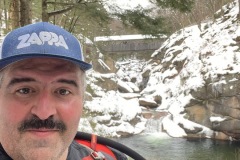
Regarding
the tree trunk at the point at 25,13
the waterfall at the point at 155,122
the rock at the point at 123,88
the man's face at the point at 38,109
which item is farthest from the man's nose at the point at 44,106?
the rock at the point at 123,88

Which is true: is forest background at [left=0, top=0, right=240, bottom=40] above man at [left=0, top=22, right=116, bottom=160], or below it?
above

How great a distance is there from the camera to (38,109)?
1047 millimetres

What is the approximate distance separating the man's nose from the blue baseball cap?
0.13 m

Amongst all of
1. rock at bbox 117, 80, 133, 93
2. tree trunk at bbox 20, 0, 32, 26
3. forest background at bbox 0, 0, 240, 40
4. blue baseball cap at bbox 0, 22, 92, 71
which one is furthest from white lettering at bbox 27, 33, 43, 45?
rock at bbox 117, 80, 133, 93

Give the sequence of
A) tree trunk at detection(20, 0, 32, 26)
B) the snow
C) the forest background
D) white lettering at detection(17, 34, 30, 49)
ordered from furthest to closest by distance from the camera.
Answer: the snow, the forest background, tree trunk at detection(20, 0, 32, 26), white lettering at detection(17, 34, 30, 49)

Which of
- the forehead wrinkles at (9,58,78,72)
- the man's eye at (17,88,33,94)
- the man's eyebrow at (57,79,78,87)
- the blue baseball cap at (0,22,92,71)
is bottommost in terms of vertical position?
the man's eye at (17,88,33,94)

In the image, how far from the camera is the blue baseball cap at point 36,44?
3.41 ft

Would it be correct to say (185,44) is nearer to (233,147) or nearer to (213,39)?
(213,39)

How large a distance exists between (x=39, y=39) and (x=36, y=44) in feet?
0.06

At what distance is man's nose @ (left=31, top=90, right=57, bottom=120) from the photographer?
1047 mm

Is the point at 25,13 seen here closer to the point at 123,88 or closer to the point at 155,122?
the point at 155,122

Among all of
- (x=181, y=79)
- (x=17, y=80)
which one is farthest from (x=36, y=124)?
(x=181, y=79)

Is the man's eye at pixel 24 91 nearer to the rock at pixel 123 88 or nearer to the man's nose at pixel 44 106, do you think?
the man's nose at pixel 44 106

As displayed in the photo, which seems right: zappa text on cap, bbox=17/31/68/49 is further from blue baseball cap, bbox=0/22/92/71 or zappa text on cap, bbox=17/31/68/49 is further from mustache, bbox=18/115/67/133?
mustache, bbox=18/115/67/133
